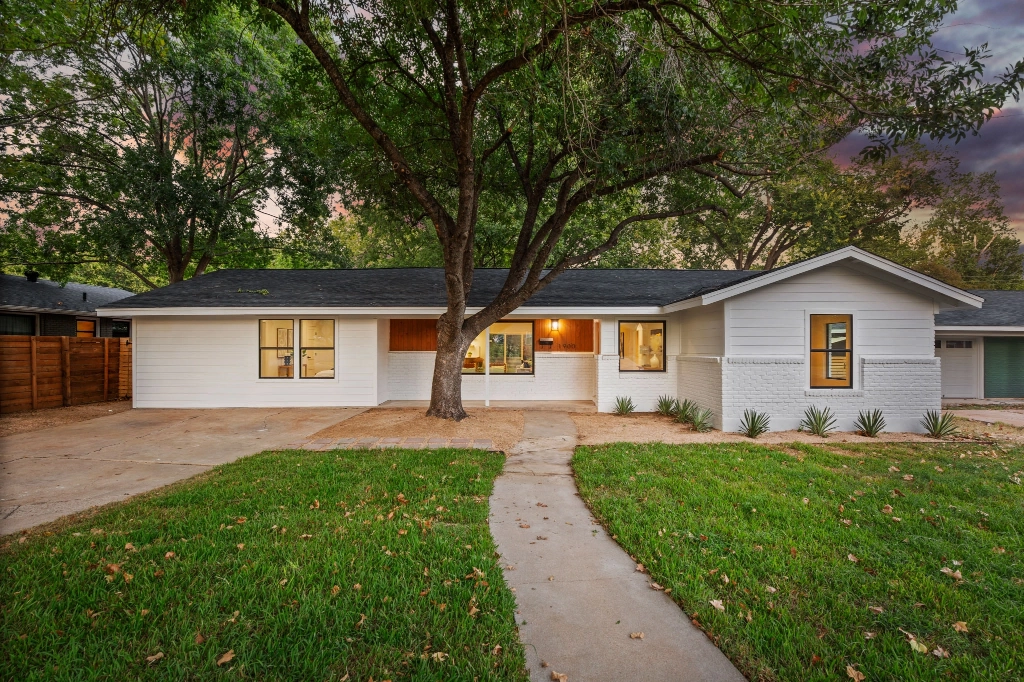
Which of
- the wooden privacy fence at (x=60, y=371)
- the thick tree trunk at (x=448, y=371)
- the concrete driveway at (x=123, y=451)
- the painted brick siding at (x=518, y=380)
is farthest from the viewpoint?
the painted brick siding at (x=518, y=380)

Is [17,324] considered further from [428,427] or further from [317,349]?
[428,427]

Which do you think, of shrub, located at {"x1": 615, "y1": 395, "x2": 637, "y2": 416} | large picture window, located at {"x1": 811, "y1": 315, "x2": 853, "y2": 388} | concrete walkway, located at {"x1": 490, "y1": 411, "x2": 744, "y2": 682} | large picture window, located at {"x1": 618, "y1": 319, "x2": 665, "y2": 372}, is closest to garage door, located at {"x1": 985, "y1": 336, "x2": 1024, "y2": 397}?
large picture window, located at {"x1": 811, "y1": 315, "x2": 853, "y2": 388}

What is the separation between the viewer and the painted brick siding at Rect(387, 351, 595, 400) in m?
12.0

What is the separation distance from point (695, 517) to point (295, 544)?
349 cm

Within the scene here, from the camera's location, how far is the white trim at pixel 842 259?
24.8 feet

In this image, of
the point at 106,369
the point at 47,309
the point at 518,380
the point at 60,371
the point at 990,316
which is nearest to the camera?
the point at 60,371

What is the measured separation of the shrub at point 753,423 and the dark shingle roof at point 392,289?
2.79 meters

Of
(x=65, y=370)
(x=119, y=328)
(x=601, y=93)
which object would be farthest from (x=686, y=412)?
(x=119, y=328)

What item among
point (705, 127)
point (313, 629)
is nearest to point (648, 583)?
point (313, 629)

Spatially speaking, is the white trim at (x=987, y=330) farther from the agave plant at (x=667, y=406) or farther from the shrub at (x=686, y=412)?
the shrub at (x=686, y=412)

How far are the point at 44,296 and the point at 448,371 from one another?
1699 centimetres

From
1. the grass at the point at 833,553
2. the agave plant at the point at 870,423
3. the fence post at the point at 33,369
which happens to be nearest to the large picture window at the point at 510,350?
the grass at the point at 833,553

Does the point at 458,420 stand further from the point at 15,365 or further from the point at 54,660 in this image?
the point at 15,365

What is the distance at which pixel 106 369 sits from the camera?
12195 mm
